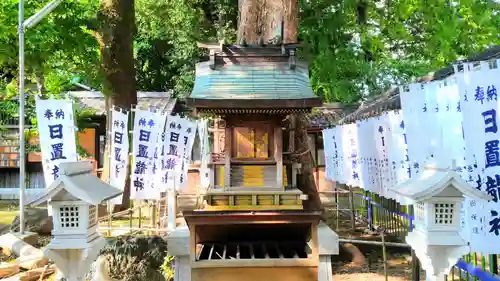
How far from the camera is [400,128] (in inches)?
285

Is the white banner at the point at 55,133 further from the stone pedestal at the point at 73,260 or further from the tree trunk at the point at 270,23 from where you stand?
the stone pedestal at the point at 73,260

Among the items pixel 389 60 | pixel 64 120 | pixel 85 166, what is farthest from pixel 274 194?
pixel 389 60

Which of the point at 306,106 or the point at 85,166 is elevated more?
the point at 306,106

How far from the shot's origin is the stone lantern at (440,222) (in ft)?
15.8

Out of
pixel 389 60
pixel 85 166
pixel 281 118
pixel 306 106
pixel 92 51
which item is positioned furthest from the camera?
pixel 389 60

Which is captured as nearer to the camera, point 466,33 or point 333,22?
point 466,33

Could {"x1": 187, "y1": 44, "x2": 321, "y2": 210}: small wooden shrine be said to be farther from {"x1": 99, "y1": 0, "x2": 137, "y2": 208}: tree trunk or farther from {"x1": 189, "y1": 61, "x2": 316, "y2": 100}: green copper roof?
{"x1": 99, "y1": 0, "x2": 137, "y2": 208}: tree trunk

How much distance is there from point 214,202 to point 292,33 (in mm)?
4789

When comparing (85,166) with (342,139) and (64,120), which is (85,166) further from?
(342,139)

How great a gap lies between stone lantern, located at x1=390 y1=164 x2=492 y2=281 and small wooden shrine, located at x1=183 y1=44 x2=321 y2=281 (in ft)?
9.85

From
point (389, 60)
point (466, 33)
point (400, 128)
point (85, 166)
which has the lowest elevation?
point (85, 166)

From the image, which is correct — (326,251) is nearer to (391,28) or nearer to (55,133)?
(55,133)

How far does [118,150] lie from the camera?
10781 mm

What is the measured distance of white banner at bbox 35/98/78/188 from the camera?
1021cm
